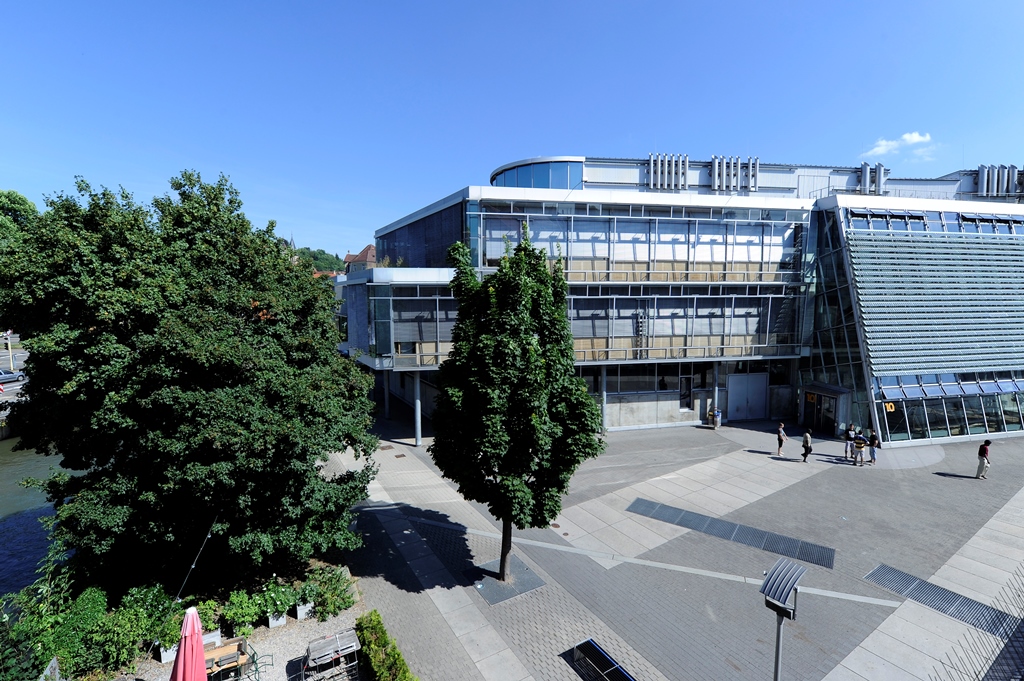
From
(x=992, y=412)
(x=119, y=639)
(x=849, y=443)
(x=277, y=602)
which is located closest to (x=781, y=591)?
(x=277, y=602)

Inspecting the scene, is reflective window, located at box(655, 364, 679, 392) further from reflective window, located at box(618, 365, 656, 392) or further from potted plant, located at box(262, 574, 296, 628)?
potted plant, located at box(262, 574, 296, 628)

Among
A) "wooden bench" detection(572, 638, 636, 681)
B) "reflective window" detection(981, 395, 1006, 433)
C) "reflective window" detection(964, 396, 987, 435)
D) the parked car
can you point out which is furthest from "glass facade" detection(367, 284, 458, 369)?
the parked car

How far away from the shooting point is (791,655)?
9742 millimetres

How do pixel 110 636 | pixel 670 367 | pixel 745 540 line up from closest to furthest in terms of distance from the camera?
pixel 110 636 → pixel 745 540 → pixel 670 367

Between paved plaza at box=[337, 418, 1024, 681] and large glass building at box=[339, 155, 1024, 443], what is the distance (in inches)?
195

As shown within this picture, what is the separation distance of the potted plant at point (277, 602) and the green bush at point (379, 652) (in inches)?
71.0

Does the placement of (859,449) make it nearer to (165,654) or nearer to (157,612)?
(165,654)

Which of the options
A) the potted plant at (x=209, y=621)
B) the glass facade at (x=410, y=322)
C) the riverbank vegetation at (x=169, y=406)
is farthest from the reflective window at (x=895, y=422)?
the potted plant at (x=209, y=621)

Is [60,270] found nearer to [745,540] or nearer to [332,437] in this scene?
[332,437]

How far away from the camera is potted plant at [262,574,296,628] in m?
10.6

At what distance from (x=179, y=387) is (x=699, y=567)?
12457mm

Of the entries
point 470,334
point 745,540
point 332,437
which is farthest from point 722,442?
point 332,437

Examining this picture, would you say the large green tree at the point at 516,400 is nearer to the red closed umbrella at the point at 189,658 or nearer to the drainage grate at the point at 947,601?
the red closed umbrella at the point at 189,658

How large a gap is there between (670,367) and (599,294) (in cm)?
574
